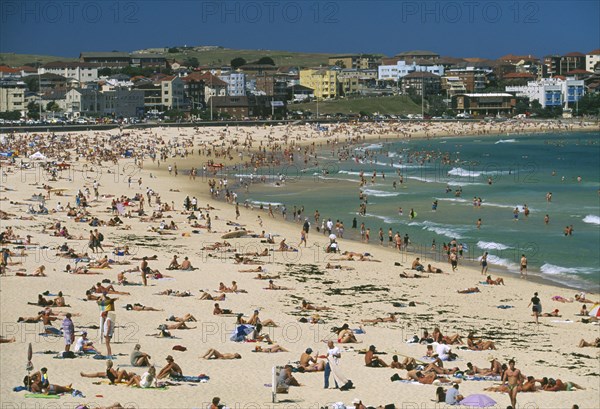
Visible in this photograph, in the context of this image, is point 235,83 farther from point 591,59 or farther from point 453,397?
point 453,397

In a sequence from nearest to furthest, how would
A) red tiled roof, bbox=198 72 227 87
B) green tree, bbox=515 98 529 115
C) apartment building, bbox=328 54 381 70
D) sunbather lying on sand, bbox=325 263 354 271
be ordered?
sunbather lying on sand, bbox=325 263 354 271 < red tiled roof, bbox=198 72 227 87 < green tree, bbox=515 98 529 115 < apartment building, bbox=328 54 381 70

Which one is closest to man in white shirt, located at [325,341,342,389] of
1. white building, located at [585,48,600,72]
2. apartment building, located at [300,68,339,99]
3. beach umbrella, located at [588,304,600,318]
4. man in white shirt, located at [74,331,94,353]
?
man in white shirt, located at [74,331,94,353]

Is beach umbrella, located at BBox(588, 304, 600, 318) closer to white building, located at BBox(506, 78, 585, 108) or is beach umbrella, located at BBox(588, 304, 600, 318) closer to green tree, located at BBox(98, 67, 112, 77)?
white building, located at BBox(506, 78, 585, 108)

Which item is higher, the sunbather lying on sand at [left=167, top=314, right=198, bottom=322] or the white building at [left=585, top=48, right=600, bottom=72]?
the white building at [left=585, top=48, right=600, bottom=72]

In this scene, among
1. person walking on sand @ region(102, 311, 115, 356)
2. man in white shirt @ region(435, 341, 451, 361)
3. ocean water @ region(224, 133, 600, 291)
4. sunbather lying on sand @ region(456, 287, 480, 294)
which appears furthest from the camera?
ocean water @ region(224, 133, 600, 291)

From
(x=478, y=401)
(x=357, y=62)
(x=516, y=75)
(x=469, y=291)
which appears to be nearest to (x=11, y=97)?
(x=516, y=75)

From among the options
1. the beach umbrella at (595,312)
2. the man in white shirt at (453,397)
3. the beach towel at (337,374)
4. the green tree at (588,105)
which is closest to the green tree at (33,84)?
the green tree at (588,105)

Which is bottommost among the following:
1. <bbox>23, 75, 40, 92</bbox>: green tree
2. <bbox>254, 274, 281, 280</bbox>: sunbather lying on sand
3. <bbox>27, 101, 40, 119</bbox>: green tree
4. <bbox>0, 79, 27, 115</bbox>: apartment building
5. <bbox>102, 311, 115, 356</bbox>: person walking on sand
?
<bbox>254, 274, 281, 280</bbox>: sunbather lying on sand
